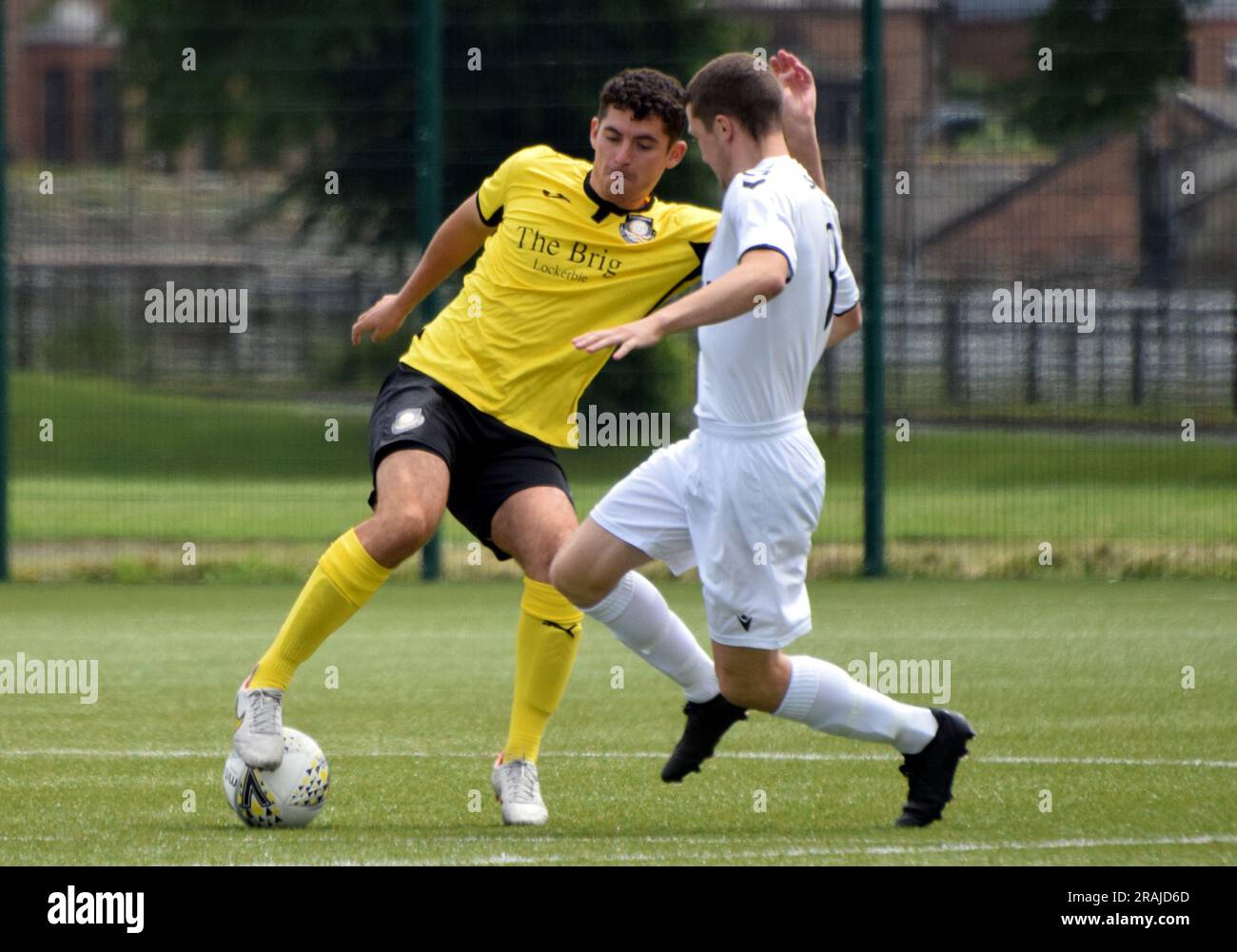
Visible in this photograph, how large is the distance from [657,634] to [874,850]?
1.04 m

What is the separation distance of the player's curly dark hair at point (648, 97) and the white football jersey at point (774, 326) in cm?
64

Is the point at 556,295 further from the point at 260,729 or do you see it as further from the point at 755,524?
the point at 260,729

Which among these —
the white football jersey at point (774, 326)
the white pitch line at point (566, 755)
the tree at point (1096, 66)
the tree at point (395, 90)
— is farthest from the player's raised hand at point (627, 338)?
the tree at point (1096, 66)

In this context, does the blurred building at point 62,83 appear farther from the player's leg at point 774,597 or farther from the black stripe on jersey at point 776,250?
the black stripe on jersey at point 776,250

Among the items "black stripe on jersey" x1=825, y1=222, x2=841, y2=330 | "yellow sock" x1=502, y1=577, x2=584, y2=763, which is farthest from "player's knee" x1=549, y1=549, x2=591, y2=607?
"black stripe on jersey" x1=825, y1=222, x2=841, y2=330

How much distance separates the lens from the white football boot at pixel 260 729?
17.6 feet

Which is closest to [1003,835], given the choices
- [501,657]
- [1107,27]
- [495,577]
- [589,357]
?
[589,357]

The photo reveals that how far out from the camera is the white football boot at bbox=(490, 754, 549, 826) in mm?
5461

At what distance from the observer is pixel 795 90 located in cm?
571

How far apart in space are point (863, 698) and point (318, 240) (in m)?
10.0

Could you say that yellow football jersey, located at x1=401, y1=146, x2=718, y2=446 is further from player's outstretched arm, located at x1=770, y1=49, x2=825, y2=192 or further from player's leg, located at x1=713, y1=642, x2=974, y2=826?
player's leg, located at x1=713, y1=642, x2=974, y2=826

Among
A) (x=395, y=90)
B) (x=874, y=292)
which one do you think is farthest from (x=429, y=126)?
(x=874, y=292)

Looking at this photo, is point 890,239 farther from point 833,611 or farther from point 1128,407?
point 833,611

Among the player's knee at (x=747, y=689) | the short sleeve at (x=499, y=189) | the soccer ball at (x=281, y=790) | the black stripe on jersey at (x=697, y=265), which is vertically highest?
the short sleeve at (x=499, y=189)
